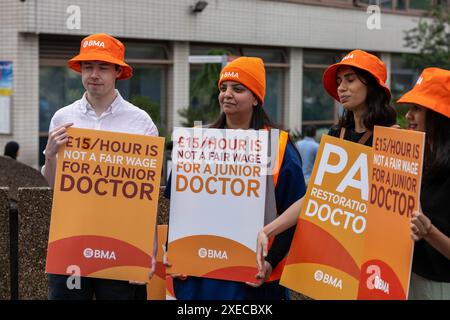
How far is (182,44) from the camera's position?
16969 millimetres

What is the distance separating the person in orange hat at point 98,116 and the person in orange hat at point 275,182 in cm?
40

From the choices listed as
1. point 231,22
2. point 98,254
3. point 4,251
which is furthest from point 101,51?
point 231,22

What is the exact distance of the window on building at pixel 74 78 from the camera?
14.9 meters

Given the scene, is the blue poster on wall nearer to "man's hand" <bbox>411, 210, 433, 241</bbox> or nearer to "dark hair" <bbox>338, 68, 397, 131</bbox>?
"dark hair" <bbox>338, 68, 397, 131</bbox>

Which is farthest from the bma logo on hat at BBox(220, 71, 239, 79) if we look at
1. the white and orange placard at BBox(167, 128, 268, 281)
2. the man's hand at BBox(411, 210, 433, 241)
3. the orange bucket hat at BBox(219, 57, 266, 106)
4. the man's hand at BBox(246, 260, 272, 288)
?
the man's hand at BBox(411, 210, 433, 241)

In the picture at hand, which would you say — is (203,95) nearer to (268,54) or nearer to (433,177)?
(268,54)

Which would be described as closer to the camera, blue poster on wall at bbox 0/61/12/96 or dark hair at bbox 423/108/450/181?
dark hair at bbox 423/108/450/181

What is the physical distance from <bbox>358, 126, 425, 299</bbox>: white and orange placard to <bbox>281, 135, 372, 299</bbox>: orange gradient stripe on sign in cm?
6

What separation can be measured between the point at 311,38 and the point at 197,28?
422 centimetres

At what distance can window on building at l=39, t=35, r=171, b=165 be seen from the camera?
1488cm

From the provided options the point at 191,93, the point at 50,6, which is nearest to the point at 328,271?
the point at 50,6

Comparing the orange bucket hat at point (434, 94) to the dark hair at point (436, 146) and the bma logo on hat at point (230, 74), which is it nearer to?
the dark hair at point (436, 146)

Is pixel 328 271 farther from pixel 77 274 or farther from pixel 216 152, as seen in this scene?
pixel 77 274

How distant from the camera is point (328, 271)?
3.55 metres
